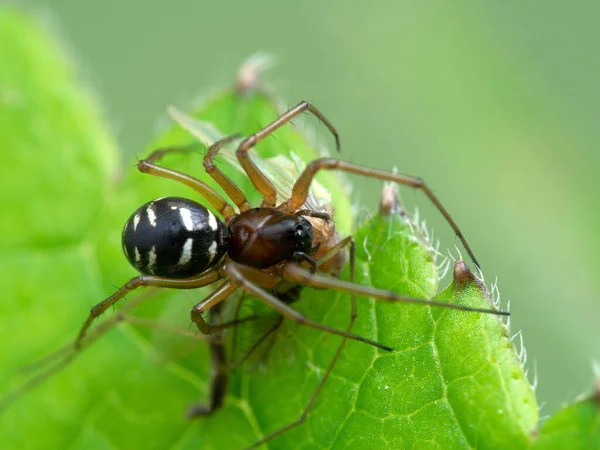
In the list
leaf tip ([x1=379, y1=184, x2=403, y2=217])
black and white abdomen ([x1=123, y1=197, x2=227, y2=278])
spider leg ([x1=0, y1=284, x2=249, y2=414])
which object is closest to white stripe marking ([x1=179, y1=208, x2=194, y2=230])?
black and white abdomen ([x1=123, y1=197, x2=227, y2=278])

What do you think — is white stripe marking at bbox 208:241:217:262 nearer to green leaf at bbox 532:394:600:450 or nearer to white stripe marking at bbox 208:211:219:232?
white stripe marking at bbox 208:211:219:232

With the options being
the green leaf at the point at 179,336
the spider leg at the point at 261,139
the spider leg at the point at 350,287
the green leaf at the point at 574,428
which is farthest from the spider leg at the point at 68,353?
the green leaf at the point at 574,428

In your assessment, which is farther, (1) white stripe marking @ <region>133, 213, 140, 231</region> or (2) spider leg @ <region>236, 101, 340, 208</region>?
(2) spider leg @ <region>236, 101, 340, 208</region>

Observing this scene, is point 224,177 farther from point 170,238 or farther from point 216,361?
point 216,361

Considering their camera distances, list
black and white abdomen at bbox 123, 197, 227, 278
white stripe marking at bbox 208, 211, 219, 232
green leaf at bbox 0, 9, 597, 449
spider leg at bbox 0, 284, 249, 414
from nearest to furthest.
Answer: green leaf at bbox 0, 9, 597, 449
black and white abdomen at bbox 123, 197, 227, 278
white stripe marking at bbox 208, 211, 219, 232
spider leg at bbox 0, 284, 249, 414

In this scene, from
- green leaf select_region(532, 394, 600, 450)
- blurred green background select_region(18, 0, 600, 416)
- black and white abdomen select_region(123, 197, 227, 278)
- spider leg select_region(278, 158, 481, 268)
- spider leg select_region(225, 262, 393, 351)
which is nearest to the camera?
green leaf select_region(532, 394, 600, 450)

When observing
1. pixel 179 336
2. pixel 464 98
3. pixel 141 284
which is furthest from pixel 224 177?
pixel 464 98

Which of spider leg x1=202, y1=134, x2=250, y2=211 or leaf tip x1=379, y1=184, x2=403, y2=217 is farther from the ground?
spider leg x1=202, y1=134, x2=250, y2=211
